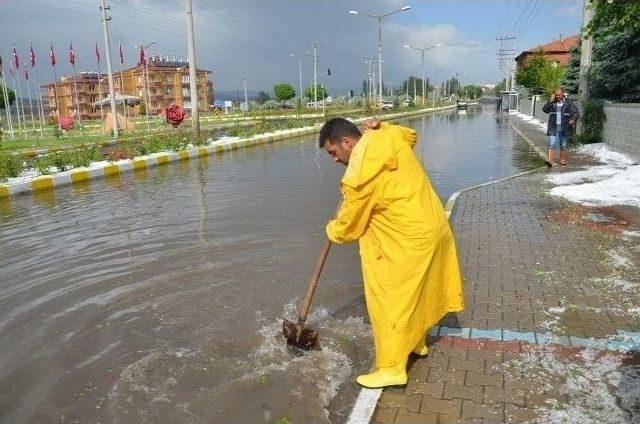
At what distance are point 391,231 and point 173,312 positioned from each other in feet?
8.30

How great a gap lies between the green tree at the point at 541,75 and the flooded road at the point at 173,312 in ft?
104

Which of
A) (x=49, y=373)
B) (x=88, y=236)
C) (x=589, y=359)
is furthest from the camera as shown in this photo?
(x=88, y=236)

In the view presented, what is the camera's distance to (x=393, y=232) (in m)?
3.11

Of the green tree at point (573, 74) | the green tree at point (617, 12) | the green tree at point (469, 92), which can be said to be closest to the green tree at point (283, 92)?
the green tree at point (469, 92)

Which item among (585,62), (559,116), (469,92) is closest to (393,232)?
(559,116)

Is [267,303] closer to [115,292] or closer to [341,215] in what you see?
[115,292]

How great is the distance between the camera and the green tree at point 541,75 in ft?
120

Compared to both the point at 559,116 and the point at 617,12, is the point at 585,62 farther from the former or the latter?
the point at 617,12

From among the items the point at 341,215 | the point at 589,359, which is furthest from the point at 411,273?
the point at 589,359

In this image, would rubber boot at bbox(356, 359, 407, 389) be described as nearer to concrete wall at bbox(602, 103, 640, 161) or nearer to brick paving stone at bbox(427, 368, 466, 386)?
brick paving stone at bbox(427, 368, 466, 386)

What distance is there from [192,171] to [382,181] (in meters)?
12.3

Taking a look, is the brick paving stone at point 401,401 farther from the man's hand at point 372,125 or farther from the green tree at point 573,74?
the green tree at point 573,74

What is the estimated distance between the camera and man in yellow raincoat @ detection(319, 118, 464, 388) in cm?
301

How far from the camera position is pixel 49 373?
12.6 ft
